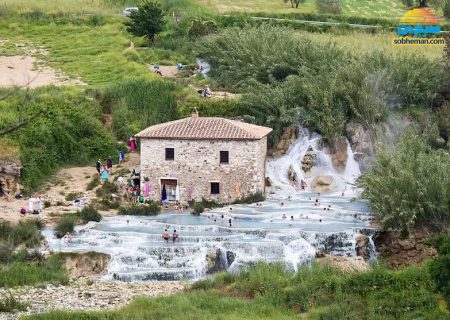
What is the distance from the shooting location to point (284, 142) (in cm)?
5275

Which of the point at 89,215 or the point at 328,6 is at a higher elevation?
the point at 328,6

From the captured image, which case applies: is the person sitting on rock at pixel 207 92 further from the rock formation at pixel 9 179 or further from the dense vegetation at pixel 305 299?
the dense vegetation at pixel 305 299

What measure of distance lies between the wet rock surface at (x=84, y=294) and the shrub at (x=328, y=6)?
50583 mm

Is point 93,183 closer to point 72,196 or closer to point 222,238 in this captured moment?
point 72,196

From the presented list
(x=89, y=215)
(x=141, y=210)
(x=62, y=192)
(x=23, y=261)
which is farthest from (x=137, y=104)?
(x=23, y=261)

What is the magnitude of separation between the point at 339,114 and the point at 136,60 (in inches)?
758

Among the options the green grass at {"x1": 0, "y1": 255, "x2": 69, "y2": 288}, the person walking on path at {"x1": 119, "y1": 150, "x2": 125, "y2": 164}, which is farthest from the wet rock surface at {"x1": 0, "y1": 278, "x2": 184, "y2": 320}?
the person walking on path at {"x1": 119, "y1": 150, "x2": 125, "y2": 164}

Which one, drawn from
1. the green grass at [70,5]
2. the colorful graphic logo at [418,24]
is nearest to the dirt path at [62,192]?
the colorful graphic logo at [418,24]

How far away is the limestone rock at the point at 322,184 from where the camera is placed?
1972 inches

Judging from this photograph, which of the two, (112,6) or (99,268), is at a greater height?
(112,6)

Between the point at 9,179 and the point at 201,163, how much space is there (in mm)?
9436

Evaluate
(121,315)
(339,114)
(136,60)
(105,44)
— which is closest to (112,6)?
(105,44)

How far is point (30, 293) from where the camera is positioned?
1438 inches

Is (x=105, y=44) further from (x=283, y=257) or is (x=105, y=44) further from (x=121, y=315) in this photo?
(x=121, y=315)
